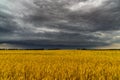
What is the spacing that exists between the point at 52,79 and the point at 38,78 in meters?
0.46

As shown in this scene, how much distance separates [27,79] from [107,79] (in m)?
2.34

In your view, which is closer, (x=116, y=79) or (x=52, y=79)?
(x=52, y=79)

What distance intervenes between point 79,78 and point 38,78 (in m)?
1.23

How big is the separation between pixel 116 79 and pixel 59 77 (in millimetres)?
1711

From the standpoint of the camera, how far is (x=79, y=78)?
562cm

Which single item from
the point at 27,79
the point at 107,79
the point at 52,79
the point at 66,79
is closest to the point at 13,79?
the point at 27,79

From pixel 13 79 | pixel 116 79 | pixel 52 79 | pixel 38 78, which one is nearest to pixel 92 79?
pixel 116 79

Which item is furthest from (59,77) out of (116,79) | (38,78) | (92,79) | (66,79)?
(116,79)

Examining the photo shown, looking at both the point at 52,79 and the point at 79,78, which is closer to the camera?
the point at 52,79

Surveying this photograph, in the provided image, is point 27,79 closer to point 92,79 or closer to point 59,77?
point 59,77

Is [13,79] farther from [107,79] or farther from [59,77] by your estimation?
[107,79]

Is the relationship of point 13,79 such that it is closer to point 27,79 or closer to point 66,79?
point 27,79

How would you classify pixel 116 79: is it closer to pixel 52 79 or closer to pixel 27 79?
pixel 52 79

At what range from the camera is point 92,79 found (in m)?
5.34
